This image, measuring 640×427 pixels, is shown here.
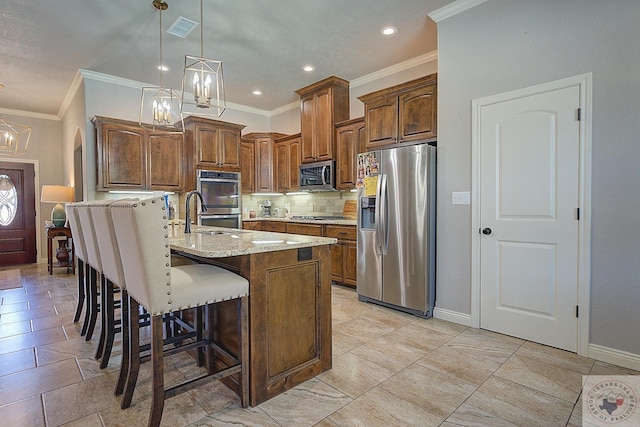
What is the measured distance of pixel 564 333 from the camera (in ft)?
8.21

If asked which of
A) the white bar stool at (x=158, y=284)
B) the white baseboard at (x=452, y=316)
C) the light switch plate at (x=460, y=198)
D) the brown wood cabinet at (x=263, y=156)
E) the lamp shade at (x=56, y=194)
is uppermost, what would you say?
the brown wood cabinet at (x=263, y=156)

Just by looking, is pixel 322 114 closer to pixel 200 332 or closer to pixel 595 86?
pixel 595 86

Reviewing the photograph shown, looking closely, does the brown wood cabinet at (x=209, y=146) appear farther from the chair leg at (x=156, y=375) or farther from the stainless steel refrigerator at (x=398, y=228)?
the chair leg at (x=156, y=375)

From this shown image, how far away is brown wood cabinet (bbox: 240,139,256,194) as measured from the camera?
5.86 m

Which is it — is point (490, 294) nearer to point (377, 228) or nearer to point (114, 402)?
point (377, 228)

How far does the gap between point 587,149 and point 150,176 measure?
5.08 meters

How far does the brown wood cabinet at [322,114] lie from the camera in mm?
4773

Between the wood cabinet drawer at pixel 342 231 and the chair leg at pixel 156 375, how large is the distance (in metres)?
2.81

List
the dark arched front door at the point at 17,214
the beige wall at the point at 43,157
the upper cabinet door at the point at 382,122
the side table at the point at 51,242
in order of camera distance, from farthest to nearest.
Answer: the beige wall at the point at 43,157, the dark arched front door at the point at 17,214, the side table at the point at 51,242, the upper cabinet door at the point at 382,122

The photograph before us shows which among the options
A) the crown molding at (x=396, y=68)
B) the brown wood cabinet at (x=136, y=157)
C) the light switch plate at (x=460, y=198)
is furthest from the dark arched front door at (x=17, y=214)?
the light switch plate at (x=460, y=198)

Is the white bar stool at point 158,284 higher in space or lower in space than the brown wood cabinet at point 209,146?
lower

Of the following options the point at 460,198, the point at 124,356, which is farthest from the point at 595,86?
the point at 124,356

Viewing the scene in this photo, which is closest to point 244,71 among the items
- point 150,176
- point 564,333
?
point 150,176

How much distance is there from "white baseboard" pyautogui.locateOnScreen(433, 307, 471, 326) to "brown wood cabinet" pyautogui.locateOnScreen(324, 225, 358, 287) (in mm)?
1090
